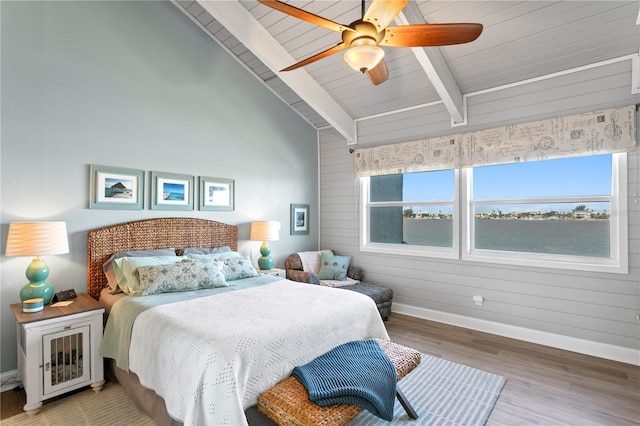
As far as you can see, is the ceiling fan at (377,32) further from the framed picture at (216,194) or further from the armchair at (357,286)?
the armchair at (357,286)

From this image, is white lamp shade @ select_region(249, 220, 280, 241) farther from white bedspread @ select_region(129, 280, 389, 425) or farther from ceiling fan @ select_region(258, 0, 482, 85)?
ceiling fan @ select_region(258, 0, 482, 85)

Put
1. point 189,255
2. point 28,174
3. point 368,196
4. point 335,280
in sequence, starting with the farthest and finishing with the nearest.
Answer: point 368,196
point 335,280
point 189,255
point 28,174

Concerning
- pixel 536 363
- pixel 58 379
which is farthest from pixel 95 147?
pixel 536 363

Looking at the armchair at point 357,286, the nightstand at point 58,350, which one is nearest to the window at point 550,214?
the armchair at point 357,286

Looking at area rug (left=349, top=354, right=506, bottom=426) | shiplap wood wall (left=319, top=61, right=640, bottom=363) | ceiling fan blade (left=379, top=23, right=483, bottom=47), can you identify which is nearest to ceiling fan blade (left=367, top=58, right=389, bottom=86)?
ceiling fan blade (left=379, top=23, right=483, bottom=47)

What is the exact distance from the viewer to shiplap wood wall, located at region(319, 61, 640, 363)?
2.96m

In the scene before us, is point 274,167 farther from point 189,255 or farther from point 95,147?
point 95,147

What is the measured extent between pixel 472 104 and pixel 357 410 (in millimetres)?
3506

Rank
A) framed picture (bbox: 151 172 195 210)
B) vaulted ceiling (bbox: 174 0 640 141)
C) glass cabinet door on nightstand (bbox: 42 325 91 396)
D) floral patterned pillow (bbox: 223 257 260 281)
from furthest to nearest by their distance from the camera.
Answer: framed picture (bbox: 151 172 195 210), floral patterned pillow (bbox: 223 257 260 281), vaulted ceiling (bbox: 174 0 640 141), glass cabinet door on nightstand (bbox: 42 325 91 396)

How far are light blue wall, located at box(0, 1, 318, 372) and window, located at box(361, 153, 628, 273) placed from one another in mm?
2023

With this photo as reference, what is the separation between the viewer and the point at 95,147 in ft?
9.73

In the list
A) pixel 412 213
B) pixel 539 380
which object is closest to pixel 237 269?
pixel 412 213

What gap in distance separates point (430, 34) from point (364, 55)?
0.40 meters

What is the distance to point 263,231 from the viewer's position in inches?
159
